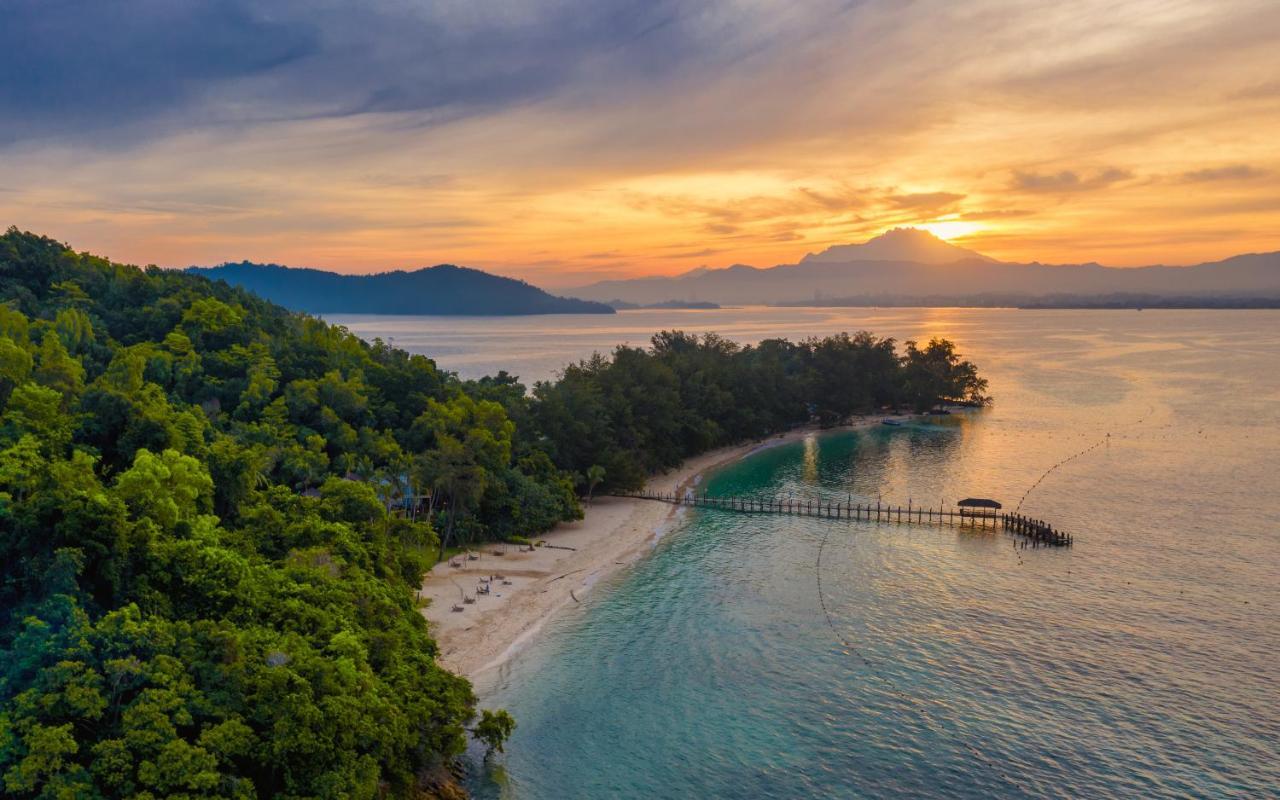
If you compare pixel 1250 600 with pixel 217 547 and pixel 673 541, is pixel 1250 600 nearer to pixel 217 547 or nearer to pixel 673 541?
pixel 673 541

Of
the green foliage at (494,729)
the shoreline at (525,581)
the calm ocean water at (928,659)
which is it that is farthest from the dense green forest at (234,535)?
the calm ocean water at (928,659)

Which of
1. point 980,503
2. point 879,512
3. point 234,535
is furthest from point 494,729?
point 980,503

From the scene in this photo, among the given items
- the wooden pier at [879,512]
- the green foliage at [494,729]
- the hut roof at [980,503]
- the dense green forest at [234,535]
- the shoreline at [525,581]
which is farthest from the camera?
the hut roof at [980,503]

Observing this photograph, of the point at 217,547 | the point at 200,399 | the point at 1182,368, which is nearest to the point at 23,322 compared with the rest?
the point at 200,399

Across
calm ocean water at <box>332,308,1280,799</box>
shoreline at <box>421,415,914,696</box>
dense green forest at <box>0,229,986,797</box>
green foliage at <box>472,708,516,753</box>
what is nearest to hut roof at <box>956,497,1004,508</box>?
calm ocean water at <box>332,308,1280,799</box>

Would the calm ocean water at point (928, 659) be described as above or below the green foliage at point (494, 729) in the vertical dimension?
below

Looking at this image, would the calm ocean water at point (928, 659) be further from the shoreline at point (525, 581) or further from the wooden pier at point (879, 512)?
the wooden pier at point (879, 512)

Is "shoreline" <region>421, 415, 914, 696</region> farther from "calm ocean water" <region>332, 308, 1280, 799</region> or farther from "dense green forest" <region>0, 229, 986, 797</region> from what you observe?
"dense green forest" <region>0, 229, 986, 797</region>

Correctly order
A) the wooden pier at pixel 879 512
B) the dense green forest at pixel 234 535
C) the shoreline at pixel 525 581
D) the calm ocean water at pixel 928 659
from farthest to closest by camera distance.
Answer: the wooden pier at pixel 879 512 < the shoreline at pixel 525 581 < the calm ocean water at pixel 928 659 < the dense green forest at pixel 234 535

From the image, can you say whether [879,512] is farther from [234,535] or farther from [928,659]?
[234,535]
